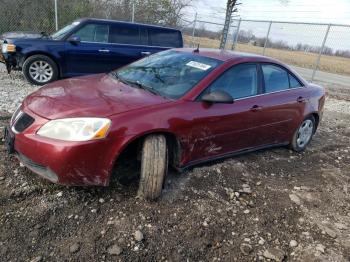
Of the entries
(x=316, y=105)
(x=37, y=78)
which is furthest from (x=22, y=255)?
(x=37, y=78)

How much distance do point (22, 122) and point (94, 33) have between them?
17.7 ft

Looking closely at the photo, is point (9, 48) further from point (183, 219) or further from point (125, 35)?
point (183, 219)

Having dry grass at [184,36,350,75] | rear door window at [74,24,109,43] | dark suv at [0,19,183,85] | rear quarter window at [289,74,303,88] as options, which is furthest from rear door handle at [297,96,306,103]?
dry grass at [184,36,350,75]

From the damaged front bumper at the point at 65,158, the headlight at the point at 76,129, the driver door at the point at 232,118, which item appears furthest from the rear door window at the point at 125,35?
the headlight at the point at 76,129

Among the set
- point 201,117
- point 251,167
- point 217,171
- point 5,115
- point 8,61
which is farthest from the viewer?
point 8,61

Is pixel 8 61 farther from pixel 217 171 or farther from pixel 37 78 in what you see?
pixel 217 171

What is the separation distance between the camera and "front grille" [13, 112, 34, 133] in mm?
3150

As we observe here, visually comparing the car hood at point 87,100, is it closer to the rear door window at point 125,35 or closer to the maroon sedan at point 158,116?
the maroon sedan at point 158,116

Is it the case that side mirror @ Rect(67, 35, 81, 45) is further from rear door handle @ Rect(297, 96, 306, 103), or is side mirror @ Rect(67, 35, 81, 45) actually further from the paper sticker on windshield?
rear door handle @ Rect(297, 96, 306, 103)

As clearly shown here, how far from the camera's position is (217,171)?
4.12m

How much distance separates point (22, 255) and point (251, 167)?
2938 millimetres

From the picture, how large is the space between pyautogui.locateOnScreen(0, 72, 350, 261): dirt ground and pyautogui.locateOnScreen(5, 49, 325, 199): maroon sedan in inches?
10.1

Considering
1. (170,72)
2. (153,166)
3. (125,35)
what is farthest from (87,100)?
(125,35)

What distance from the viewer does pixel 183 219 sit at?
321 centimetres
